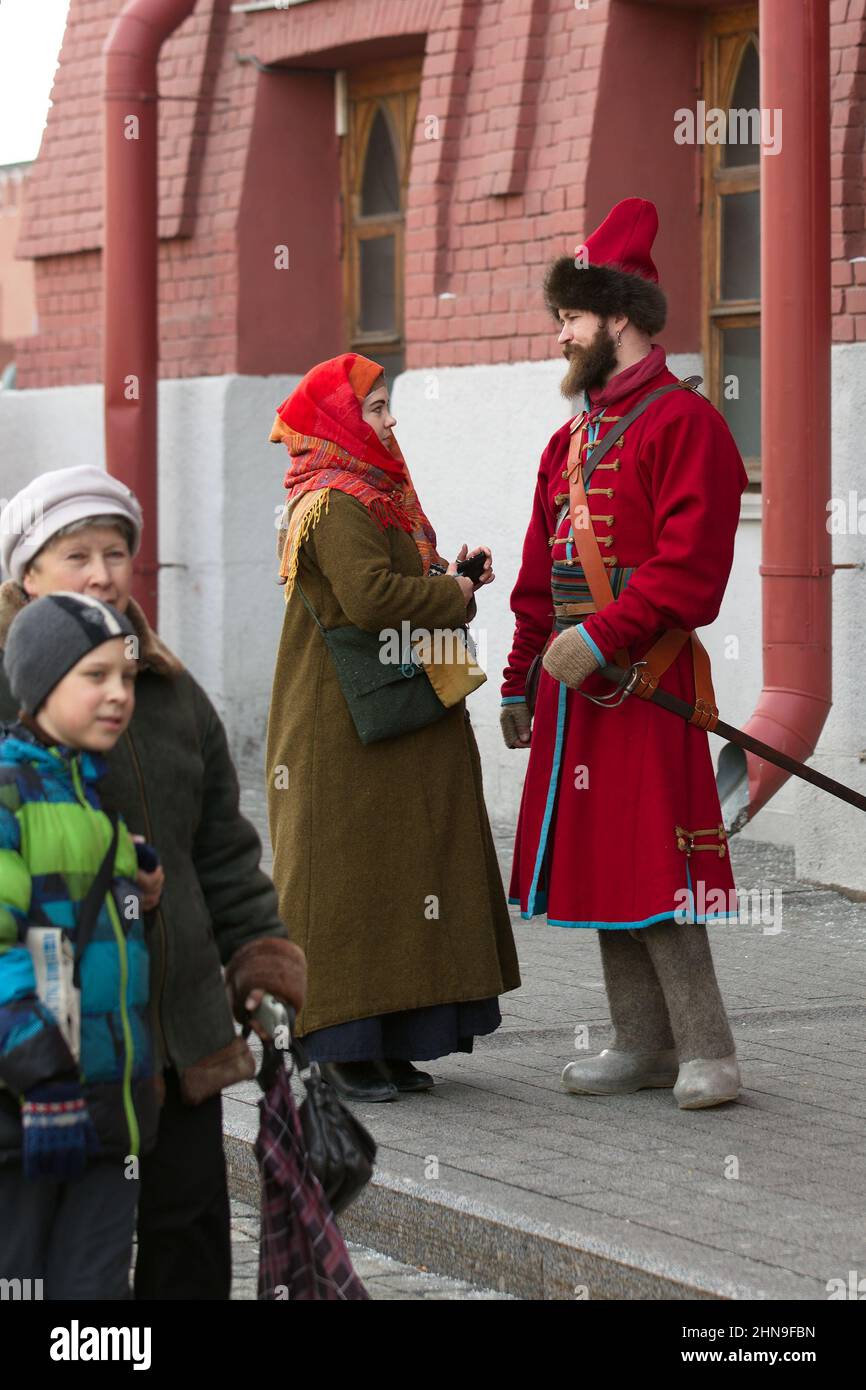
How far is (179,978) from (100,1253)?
429 millimetres

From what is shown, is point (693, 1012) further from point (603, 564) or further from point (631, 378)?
point (631, 378)

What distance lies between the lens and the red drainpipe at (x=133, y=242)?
38.7 feet

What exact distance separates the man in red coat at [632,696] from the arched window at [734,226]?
4347 mm

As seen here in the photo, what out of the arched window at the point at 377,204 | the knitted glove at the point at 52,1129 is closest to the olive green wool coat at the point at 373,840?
the knitted glove at the point at 52,1129

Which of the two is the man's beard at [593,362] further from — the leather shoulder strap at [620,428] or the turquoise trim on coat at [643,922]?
the turquoise trim on coat at [643,922]

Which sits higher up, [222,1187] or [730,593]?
[730,593]

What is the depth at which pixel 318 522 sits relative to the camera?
5.48 meters

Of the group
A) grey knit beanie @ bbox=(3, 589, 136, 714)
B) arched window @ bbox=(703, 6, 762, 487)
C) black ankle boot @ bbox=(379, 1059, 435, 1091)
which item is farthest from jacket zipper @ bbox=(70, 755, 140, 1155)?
arched window @ bbox=(703, 6, 762, 487)

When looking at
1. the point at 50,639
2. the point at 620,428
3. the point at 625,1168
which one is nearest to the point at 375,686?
the point at 620,428

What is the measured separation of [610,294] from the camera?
5461 mm

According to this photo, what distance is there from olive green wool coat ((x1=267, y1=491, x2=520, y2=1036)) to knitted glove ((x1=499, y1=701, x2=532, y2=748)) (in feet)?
0.40

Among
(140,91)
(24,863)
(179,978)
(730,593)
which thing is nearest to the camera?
(24,863)

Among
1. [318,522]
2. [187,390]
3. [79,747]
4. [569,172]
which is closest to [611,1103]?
[318,522]

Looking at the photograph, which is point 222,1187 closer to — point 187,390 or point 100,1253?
point 100,1253
